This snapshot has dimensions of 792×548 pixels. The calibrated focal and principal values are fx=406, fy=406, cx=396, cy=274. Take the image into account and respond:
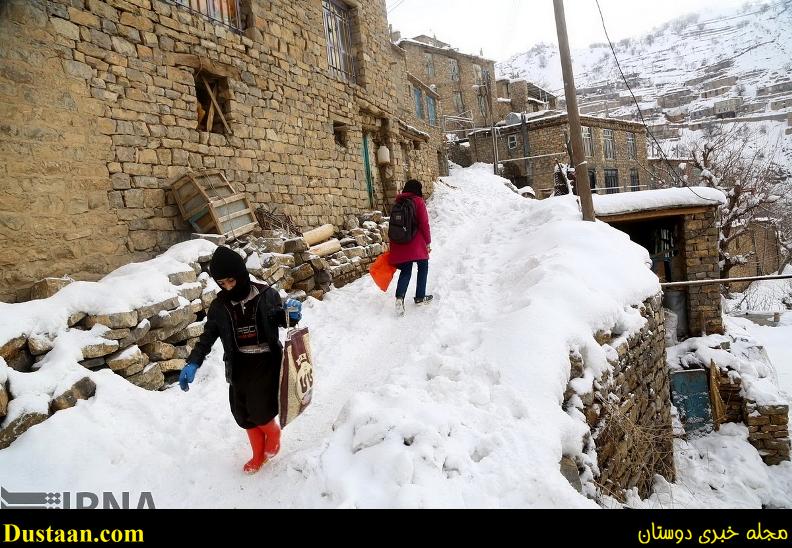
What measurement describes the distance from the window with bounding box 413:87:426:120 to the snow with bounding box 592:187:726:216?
12.4 metres

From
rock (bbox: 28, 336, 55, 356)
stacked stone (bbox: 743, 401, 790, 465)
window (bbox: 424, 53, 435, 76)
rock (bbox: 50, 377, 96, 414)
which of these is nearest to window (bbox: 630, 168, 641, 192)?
window (bbox: 424, 53, 435, 76)

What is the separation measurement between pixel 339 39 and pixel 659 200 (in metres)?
8.13

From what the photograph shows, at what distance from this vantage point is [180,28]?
5598 millimetres

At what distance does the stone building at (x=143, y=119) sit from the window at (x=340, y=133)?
0.36m

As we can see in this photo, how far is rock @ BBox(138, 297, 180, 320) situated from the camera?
3947 mm

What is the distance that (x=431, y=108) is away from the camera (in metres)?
21.2

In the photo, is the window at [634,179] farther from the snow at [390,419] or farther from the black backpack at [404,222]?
the black backpack at [404,222]

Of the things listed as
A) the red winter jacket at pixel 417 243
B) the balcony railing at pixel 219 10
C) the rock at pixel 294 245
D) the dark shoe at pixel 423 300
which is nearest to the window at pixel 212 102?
the balcony railing at pixel 219 10

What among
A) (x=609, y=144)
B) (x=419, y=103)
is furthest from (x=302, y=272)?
(x=609, y=144)

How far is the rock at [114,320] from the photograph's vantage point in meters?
3.68

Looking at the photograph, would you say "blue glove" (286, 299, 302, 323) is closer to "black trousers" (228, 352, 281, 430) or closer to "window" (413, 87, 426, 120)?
"black trousers" (228, 352, 281, 430)
